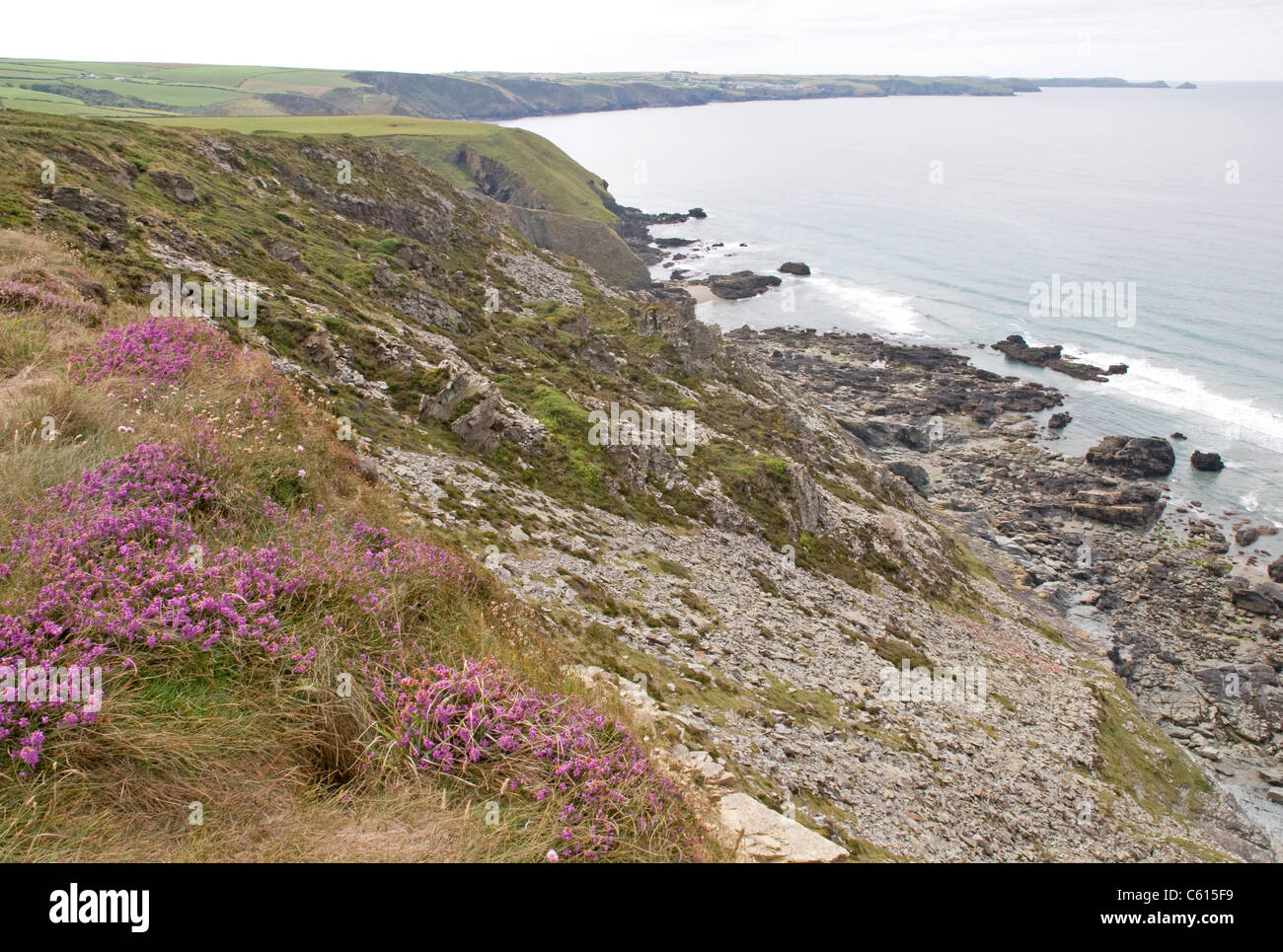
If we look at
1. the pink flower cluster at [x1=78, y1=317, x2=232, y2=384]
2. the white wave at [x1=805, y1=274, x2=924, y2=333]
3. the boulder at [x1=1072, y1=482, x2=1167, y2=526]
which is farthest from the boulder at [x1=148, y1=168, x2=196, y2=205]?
the white wave at [x1=805, y1=274, x2=924, y2=333]

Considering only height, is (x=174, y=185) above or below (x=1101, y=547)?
above

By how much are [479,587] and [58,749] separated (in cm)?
545

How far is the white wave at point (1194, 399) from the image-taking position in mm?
65625

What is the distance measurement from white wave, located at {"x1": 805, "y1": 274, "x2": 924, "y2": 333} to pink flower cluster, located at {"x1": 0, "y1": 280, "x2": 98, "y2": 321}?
92.0 m

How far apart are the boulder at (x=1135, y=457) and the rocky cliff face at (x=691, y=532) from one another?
2057cm

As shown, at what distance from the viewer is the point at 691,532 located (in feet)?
90.3

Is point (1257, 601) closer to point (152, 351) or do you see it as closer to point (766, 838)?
point (766, 838)

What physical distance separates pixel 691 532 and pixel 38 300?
20190 mm

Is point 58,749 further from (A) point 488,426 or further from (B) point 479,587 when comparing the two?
(A) point 488,426

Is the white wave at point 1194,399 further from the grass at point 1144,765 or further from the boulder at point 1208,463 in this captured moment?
the grass at point 1144,765

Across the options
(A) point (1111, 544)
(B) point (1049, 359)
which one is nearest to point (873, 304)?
(B) point (1049, 359)

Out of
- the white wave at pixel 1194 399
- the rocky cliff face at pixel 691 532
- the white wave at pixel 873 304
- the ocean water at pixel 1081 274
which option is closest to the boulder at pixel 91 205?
the rocky cliff face at pixel 691 532

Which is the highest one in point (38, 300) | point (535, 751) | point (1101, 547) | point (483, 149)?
point (483, 149)

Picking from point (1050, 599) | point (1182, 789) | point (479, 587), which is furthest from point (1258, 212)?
point (479, 587)
